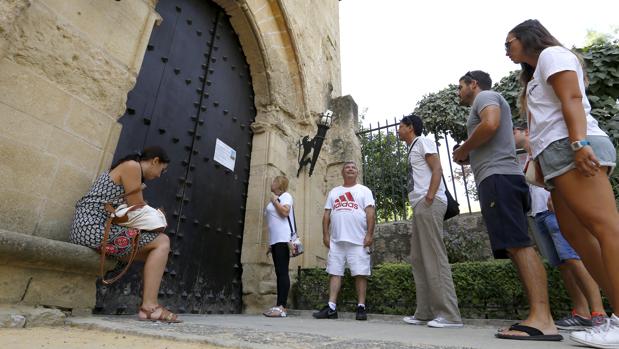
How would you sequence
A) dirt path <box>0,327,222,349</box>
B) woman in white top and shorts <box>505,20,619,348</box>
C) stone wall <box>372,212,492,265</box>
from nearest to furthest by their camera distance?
1. dirt path <box>0,327,222,349</box>
2. woman in white top and shorts <box>505,20,619,348</box>
3. stone wall <box>372,212,492,265</box>

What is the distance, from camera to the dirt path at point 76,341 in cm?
138

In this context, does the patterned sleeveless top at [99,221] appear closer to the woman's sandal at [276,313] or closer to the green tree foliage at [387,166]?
the woman's sandal at [276,313]

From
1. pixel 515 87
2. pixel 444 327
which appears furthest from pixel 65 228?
pixel 515 87

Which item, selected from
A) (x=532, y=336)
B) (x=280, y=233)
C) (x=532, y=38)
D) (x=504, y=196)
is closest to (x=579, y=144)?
(x=504, y=196)

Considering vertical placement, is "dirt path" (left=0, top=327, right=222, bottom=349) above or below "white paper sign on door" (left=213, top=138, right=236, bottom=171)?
below

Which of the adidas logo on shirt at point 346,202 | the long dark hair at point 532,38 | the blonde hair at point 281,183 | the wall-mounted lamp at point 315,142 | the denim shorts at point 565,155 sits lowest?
the denim shorts at point 565,155

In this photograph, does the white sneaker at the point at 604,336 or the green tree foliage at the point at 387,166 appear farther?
the green tree foliage at the point at 387,166

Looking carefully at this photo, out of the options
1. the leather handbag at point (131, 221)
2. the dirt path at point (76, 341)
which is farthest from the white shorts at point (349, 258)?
the dirt path at point (76, 341)

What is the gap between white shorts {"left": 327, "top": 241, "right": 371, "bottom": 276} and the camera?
377 centimetres

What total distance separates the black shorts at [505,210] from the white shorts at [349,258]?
1.65 metres

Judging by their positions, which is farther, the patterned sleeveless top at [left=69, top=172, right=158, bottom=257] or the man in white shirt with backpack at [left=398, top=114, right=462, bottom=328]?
the man in white shirt with backpack at [left=398, top=114, right=462, bottom=328]

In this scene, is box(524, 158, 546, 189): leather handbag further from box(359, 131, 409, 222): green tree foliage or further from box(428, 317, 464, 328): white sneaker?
box(359, 131, 409, 222): green tree foliage

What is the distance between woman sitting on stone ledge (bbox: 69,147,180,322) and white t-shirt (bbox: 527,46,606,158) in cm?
245

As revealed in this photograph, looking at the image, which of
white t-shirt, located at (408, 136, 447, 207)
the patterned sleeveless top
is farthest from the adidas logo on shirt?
the patterned sleeveless top
